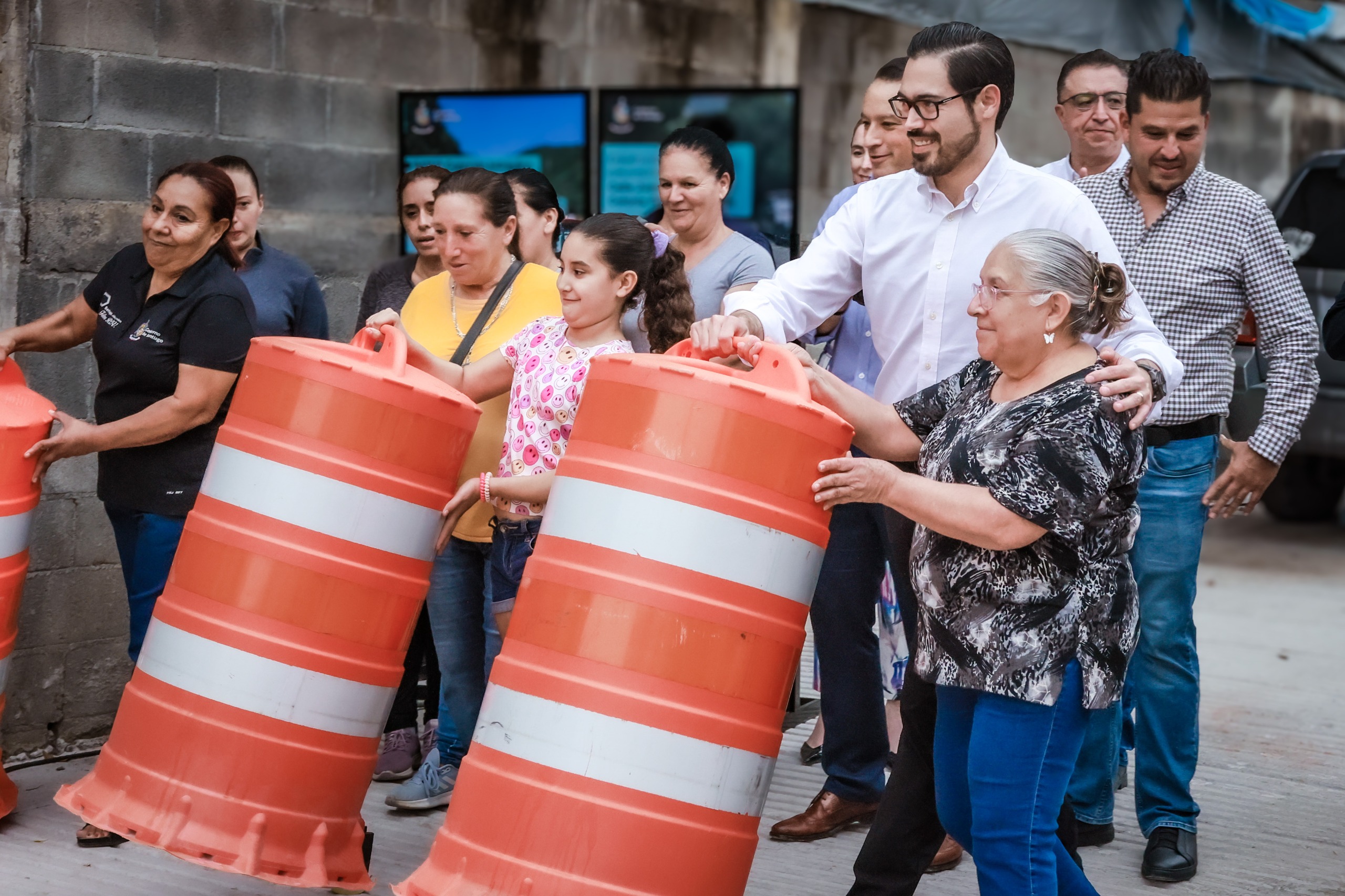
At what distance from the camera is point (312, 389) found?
3.30 m

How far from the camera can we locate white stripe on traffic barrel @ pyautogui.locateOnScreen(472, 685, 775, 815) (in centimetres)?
287

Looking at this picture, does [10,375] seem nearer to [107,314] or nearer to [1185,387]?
[107,314]

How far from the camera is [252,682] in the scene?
11.0 ft

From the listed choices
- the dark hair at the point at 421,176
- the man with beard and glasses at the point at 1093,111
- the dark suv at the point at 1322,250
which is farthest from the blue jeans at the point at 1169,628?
the dark suv at the point at 1322,250

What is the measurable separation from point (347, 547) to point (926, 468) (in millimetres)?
1251

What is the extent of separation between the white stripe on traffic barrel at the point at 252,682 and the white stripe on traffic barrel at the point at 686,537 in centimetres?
79

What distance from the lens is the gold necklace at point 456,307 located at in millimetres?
4332

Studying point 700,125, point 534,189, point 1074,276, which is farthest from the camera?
point 700,125

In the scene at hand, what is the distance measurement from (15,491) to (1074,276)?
2.71 m

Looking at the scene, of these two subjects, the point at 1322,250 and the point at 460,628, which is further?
the point at 1322,250

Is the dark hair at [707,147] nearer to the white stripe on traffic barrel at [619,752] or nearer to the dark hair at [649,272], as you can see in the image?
the dark hair at [649,272]

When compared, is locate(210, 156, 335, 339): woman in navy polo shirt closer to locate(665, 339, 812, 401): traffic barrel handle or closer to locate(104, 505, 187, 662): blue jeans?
locate(104, 505, 187, 662): blue jeans

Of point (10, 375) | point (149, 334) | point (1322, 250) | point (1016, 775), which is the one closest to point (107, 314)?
point (149, 334)

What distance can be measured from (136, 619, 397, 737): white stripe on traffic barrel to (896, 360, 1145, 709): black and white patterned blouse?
4.30 ft
